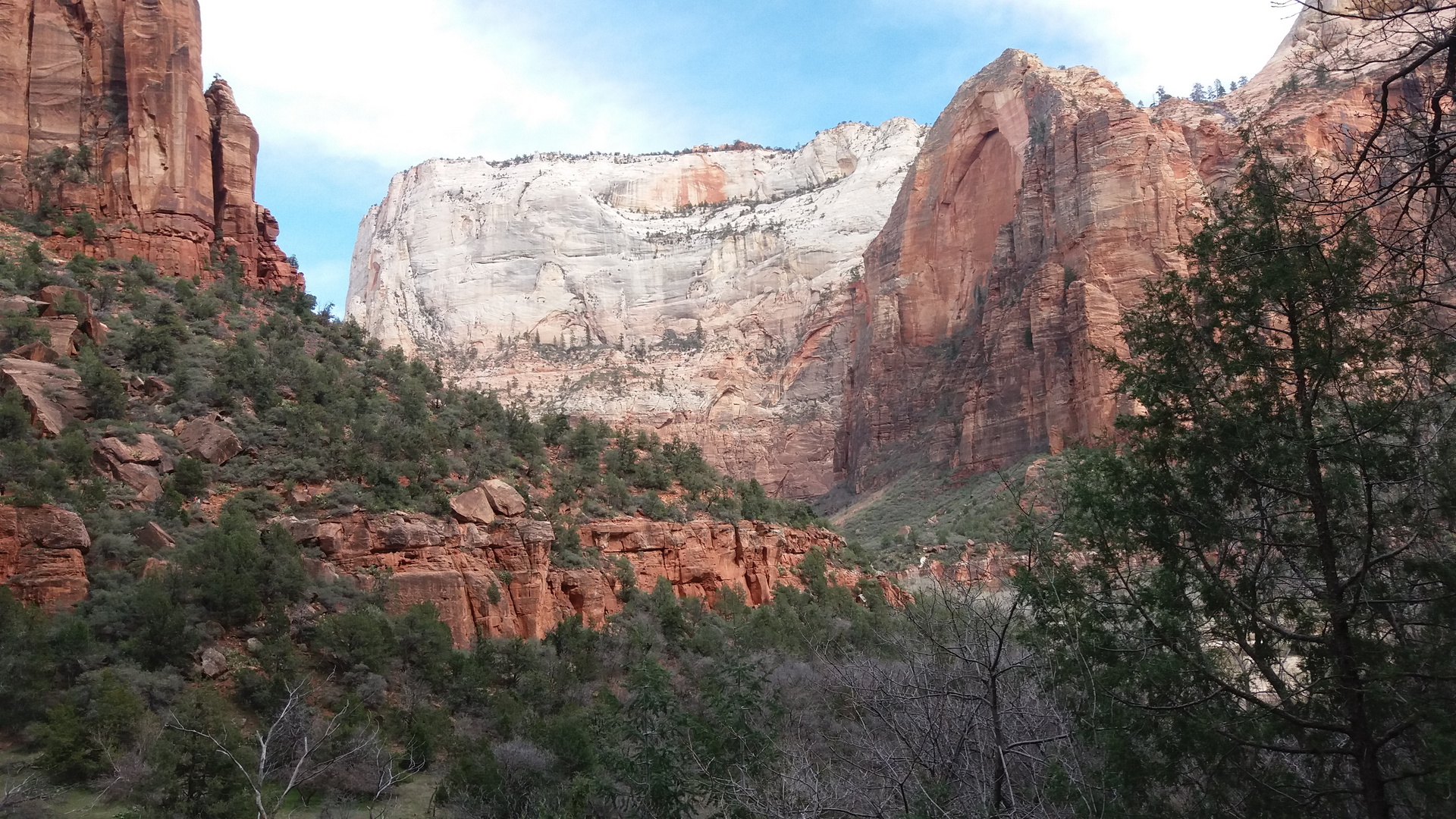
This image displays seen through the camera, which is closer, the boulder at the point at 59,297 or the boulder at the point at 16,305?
the boulder at the point at 16,305

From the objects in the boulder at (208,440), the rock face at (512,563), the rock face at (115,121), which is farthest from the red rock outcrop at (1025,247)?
the rock face at (115,121)

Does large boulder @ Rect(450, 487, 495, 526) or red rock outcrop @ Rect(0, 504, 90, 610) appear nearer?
red rock outcrop @ Rect(0, 504, 90, 610)

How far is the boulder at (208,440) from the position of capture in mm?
18422

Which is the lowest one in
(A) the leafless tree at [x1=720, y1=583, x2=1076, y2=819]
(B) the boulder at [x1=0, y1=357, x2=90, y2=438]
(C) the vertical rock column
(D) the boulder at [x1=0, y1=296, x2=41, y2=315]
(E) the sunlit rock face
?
(A) the leafless tree at [x1=720, y1=583, x2=1076, y2=819]

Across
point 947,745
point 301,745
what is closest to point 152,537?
point 301,745

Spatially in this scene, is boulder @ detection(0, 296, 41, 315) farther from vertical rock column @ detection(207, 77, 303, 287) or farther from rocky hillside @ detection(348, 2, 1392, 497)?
rocky hillside @ detection(348, 2, 1392, 497)

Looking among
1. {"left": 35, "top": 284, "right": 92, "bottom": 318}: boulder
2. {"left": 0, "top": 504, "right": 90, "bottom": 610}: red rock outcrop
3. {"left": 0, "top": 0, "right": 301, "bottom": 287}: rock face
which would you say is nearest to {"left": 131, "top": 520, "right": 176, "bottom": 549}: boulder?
{"left": 0, "top": 504, "right": 90, "bottom": 610}: red rock outcrop

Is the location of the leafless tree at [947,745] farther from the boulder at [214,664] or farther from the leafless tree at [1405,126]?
the boulder at [214,664]

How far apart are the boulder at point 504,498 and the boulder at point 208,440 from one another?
483cm

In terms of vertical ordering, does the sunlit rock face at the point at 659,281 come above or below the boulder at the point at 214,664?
above

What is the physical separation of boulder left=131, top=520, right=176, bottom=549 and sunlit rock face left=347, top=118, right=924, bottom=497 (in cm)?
7083

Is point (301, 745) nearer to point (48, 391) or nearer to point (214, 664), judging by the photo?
point (214, 664)

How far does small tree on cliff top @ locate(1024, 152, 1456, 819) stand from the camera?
6699mm

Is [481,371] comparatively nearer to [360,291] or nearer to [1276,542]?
[360,291]
